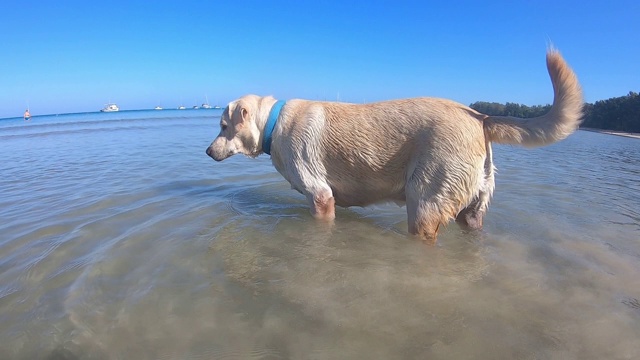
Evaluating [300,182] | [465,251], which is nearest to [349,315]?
[465,251]

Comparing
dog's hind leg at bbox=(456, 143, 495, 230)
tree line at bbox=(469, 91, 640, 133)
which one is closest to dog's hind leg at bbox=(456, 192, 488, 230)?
dog's hind leg at bbox=(456, 143, 495, 230)

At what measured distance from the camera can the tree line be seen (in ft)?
125

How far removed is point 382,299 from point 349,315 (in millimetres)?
401

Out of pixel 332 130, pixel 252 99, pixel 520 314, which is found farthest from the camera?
pixel 252 99

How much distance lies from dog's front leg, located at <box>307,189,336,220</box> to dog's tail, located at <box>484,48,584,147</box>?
2.24 meters

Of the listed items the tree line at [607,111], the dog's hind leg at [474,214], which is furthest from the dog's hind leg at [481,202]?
the tree line at [607,111]

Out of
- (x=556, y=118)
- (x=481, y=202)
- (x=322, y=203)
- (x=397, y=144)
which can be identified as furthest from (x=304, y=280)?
(x=556, y=118)

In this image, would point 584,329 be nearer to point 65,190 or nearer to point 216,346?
point 216,346

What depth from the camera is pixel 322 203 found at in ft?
15.7

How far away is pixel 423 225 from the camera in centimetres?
405

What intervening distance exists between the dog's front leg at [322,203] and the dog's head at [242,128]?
130 centimetres

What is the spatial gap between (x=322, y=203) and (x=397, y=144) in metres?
1.33

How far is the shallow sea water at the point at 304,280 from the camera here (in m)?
2.46

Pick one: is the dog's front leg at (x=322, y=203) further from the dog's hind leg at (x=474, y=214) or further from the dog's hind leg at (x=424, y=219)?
the dog's hind leg at (x=474, y=214)
